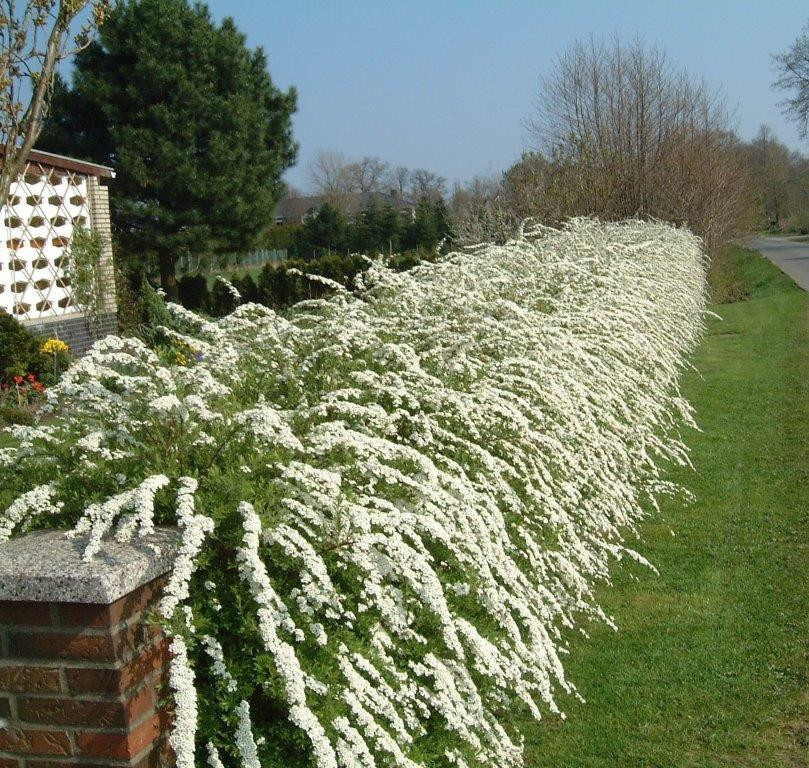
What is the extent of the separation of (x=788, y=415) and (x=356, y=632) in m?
6.86

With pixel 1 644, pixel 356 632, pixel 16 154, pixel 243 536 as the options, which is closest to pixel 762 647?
pixel 356 632

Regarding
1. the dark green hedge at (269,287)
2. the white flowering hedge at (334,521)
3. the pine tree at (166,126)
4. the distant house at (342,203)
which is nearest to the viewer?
the white flowering hedge at (334,521)

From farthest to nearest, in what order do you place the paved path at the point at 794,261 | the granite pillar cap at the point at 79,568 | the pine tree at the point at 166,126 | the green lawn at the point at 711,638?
1. the paved path at the point at 794,261
2. the pine tree at the point at 166,126
3. the green lawn at the point at 711,638
4. the granite pillar cap at the point at 79,568

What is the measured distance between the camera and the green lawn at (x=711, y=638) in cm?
318

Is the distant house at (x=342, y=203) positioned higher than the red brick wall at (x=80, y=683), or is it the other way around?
the distant house at (x=342, y=203)

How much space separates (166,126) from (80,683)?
22.2 m

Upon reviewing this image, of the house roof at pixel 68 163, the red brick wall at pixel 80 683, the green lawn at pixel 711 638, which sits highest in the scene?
the house roof at pixel 68 163

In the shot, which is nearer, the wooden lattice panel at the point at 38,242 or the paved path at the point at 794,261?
the wooden lattice panel at the point at 38,242

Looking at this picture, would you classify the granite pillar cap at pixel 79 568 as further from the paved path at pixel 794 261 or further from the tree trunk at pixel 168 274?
the paved path at pixel 794 261

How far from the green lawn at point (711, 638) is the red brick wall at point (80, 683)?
155cm

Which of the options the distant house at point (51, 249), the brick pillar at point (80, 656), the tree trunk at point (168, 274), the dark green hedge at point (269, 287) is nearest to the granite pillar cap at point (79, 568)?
the brick pillar at point (80, 656)

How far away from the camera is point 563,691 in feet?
11.8

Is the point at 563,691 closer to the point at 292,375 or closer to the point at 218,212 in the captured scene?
the point at 292,375

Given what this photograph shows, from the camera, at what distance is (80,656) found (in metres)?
2.09
